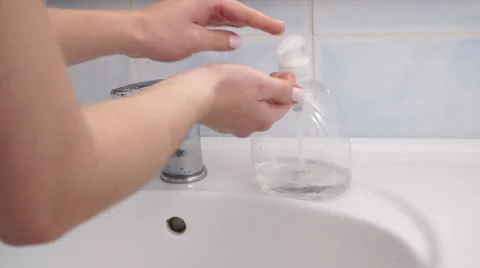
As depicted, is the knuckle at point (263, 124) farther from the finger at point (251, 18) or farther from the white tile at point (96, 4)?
the white tile at point (96, 4)

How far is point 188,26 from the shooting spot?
471mm

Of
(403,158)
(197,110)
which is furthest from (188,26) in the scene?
(403,158)

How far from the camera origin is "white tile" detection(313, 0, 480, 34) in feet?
1.80

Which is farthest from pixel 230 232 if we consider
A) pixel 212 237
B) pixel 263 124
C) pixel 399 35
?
pixel 399 35

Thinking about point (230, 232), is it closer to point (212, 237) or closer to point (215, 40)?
point (212, 237)

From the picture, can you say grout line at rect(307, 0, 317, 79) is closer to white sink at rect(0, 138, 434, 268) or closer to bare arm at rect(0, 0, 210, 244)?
white sink at rect(0, 138, 434, 268)

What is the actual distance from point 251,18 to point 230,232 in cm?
20

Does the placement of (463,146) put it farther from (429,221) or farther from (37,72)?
(37,72)

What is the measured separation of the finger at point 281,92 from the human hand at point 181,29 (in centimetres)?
6

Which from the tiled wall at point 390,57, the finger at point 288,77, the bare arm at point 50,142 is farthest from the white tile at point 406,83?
the bare arm at point 50,142

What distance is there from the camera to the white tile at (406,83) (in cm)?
56

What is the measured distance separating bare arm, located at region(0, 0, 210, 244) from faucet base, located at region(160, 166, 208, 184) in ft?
0.87

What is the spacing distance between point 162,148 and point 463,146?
374 millimetres

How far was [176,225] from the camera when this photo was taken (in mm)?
566
